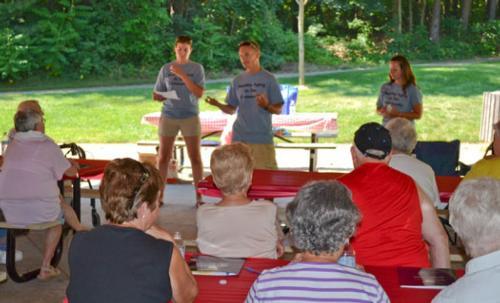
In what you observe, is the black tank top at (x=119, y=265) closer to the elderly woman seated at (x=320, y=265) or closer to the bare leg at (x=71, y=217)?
the elderly woman seated at (x=320, y=265)

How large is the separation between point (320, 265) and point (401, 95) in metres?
5.01

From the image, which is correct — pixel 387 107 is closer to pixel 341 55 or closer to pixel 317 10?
pixel 341 55

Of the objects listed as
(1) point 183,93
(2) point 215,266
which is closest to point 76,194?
(1) point 183,93

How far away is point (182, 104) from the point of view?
7.96m

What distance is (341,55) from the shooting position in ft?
80.6

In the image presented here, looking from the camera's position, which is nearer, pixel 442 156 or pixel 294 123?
pixel 442 156

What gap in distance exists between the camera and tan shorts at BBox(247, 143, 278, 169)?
7.25 meters

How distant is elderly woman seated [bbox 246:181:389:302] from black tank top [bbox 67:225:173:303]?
1.14 feet

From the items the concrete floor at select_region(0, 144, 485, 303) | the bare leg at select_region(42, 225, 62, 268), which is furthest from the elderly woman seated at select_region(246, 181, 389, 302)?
the bare leg at select_region(42, 225, 62, 268)

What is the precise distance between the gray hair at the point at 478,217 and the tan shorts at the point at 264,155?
14.8ft

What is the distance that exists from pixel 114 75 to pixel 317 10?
8134 millimetres

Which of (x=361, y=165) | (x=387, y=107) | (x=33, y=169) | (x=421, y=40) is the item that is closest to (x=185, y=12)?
(x=421, y=40)

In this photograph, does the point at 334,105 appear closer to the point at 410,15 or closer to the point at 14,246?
the point at 410,15

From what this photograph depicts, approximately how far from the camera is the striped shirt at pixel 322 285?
8.63 ft
